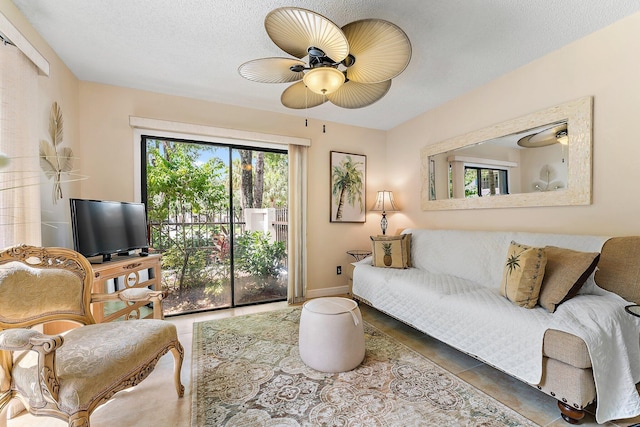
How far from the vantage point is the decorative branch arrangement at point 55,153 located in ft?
6.54

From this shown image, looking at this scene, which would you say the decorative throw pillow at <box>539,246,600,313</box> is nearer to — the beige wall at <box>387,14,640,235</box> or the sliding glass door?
the beige wall at <box>387,14,640,235</box>

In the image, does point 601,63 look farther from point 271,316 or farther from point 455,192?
point 271,316

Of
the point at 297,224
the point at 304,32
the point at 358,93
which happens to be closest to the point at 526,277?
the point at 358,93

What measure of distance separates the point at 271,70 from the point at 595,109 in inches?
93.3

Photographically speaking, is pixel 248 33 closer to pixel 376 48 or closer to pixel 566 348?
pixel 376 48

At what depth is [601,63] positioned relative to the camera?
197 cm

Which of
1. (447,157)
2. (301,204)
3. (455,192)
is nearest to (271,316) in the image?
(301,204)

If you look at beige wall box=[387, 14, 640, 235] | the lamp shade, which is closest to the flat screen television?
the lamp shade

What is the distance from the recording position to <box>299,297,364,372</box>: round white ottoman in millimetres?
1861

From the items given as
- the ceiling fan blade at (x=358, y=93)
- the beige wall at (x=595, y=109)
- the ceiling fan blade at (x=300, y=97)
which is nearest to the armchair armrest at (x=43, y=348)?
the ceiling fan blade at (x=300, y=97)

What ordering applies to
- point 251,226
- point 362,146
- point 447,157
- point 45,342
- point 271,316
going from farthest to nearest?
point 362,146 < point 251,226 < point 447,157 < point 271,316 < point 45,342

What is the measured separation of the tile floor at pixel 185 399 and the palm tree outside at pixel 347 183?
2.01m

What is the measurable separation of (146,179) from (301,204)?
5.73ft

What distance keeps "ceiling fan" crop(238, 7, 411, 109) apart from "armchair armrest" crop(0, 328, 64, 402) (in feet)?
5.44
